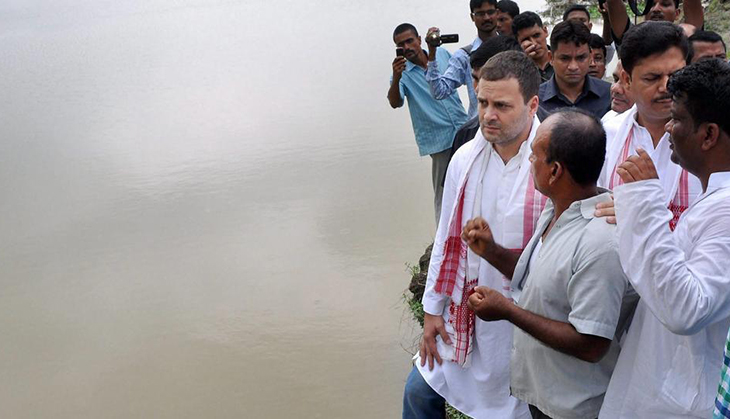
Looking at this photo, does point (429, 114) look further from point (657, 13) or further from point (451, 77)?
point (657, 13)

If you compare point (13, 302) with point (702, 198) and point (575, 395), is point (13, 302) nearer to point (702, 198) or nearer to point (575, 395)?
point (575, 395)

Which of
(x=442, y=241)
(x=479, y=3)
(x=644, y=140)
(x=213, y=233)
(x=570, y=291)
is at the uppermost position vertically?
(x=479, y=3)

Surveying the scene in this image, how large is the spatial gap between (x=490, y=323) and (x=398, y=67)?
2.25 metres

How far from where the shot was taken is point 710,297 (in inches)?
63.0

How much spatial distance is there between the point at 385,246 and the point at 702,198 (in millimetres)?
4579

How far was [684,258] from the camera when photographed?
1.63m

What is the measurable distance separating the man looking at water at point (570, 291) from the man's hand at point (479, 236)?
200mm

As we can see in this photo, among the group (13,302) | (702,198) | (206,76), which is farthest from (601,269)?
(206,76)

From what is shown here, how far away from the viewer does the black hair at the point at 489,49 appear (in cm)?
336

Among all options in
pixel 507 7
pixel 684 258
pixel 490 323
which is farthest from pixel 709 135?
pixel 507 7

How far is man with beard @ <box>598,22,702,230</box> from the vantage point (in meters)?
2.24

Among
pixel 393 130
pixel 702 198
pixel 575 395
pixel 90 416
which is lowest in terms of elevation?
pixel 90 416

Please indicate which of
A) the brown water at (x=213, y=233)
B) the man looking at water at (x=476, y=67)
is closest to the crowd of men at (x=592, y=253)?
the man looking at water at (x=476, y=67)

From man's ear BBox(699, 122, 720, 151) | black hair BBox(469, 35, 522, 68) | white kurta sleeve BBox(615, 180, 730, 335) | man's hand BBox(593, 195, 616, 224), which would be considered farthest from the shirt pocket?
black hair BBox(469, 35, 522, 68)
